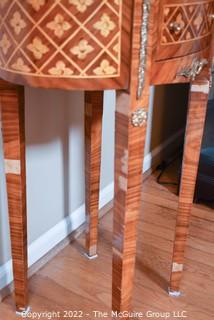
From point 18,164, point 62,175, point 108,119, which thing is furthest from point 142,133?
point 108,119

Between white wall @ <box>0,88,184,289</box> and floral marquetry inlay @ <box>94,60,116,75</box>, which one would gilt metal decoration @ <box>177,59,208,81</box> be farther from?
white wall @ <box>0,88,184,289</box>

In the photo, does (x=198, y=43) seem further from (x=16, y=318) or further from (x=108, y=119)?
(x=16, y=318)

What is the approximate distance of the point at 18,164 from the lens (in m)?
0.92

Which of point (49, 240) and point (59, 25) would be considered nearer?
point (59, 25)

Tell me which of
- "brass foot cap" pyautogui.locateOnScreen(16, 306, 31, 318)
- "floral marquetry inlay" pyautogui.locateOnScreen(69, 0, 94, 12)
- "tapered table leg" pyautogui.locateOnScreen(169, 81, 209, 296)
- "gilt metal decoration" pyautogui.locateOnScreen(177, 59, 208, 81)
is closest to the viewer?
"floral marquetry inlay" pyautogui.locateOnScreen(69, 0, 94, 12)

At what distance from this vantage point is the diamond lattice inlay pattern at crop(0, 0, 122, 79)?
657 millimetres

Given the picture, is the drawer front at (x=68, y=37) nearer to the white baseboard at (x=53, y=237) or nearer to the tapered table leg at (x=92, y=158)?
the tapered table leg at (x=92, y=158)

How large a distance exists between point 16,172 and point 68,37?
0.37 m

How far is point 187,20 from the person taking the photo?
76 centimetres

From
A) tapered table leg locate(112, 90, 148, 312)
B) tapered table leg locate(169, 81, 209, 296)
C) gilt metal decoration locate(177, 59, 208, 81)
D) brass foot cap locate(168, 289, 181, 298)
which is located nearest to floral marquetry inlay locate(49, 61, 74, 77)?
tapered table leg locate(112, 90, 148, 312)

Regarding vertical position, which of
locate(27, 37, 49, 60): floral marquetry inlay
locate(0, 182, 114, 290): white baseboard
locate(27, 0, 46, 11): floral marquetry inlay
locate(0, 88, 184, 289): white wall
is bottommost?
locate(0, 182, 114, 290): white baseboard

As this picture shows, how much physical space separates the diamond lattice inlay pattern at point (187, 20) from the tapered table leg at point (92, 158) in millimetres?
388

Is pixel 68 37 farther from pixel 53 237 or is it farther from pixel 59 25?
pixel 53 237

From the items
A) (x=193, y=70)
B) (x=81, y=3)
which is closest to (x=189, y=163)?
(x=193, y=70)
